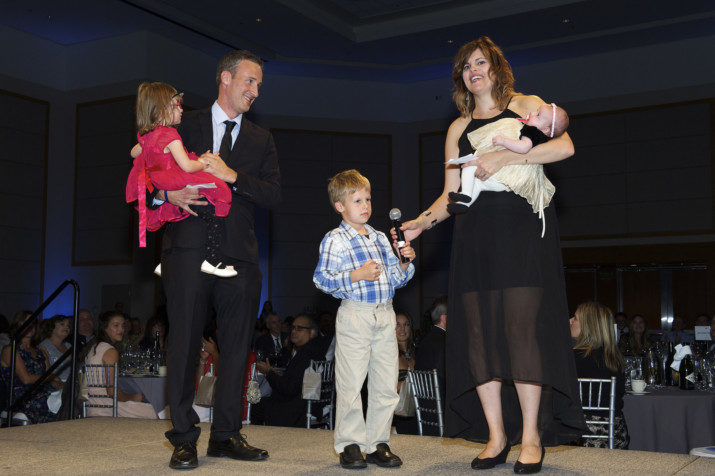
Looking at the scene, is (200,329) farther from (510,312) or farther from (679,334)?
(679,334)

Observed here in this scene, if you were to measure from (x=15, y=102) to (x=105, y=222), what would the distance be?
7.11ft

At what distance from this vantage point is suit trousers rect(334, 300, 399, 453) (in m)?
2.90

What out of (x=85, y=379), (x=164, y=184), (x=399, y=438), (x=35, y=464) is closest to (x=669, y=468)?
(x=399, y=438)

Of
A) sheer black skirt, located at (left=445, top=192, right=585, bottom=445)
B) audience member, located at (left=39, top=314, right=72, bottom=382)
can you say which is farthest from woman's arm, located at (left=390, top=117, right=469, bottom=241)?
audience member, located at (left=39, top=314, right=72, bottom=382)

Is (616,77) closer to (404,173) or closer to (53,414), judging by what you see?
(404,173)

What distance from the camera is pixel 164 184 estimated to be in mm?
2812

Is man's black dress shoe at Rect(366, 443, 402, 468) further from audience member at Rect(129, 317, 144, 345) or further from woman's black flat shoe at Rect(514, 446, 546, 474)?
audience member at Rect(129, 317, 144, 345)

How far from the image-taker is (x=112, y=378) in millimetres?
5598

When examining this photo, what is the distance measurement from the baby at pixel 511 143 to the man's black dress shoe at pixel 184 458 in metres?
1.36

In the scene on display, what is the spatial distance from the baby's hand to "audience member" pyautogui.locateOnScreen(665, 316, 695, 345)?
6.78m

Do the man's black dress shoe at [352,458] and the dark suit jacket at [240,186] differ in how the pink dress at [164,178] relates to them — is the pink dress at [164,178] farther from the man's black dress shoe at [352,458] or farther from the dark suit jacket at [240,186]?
the man's black dress shoe at [352,458]

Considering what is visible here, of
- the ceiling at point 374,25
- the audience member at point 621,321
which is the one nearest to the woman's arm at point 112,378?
the ceiling at point 374,25

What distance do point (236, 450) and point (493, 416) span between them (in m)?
1.04

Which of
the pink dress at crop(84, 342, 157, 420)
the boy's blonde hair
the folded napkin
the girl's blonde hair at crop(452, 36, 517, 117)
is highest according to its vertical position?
the girl's blonde hair at crop(452, 36, 517, 117)
